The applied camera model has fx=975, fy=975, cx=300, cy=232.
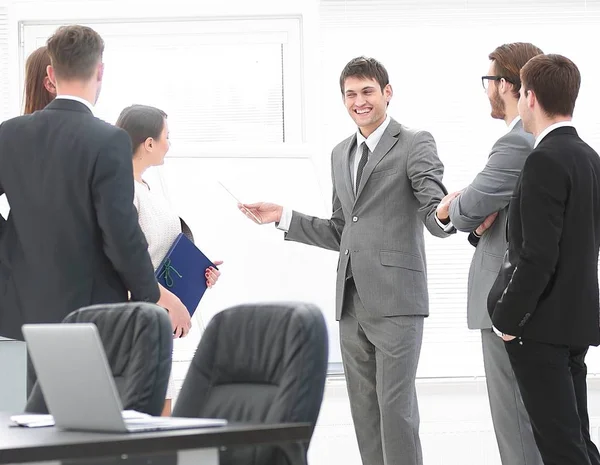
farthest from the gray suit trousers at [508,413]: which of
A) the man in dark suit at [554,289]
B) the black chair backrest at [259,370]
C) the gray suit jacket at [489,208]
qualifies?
the black chair backrest at [259,370]

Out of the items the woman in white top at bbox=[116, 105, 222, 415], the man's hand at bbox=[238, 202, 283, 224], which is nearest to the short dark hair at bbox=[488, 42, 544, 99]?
the man's hand at bbox=[238, 202, 283, 224]

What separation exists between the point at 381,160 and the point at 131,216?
1.20 m

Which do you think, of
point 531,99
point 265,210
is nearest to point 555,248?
point 531,99

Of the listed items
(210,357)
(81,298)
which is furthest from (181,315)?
→ (210,357)

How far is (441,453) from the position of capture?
4.83m

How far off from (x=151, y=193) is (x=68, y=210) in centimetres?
80

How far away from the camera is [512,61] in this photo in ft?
11.2

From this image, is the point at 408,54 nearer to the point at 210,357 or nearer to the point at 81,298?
the point at 81,298

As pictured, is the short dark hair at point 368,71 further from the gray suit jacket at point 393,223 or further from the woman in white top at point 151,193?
the woman in white top at point 151,193

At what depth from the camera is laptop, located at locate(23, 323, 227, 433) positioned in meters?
1.62

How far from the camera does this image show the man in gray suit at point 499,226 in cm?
322

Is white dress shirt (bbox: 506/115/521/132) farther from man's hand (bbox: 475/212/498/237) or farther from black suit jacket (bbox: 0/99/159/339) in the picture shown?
black suit jacket (bbox: 0/99/159/339)

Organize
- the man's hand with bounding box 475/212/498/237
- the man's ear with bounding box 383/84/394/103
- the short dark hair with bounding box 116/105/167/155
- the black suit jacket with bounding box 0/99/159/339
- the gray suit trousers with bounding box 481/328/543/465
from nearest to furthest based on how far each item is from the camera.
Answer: the black suit jacket with bounding box 0/99/159/339 < the gray suit trousers with bounding box 481/328/543/465 < the man's hand with bounding box 475/212/498/237 < the short dark hair with bounding box 116/105/167/155 < the man's ear with bounding box 383/84/394/103

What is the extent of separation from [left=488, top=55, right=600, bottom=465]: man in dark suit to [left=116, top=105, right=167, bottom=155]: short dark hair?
4.60ft
